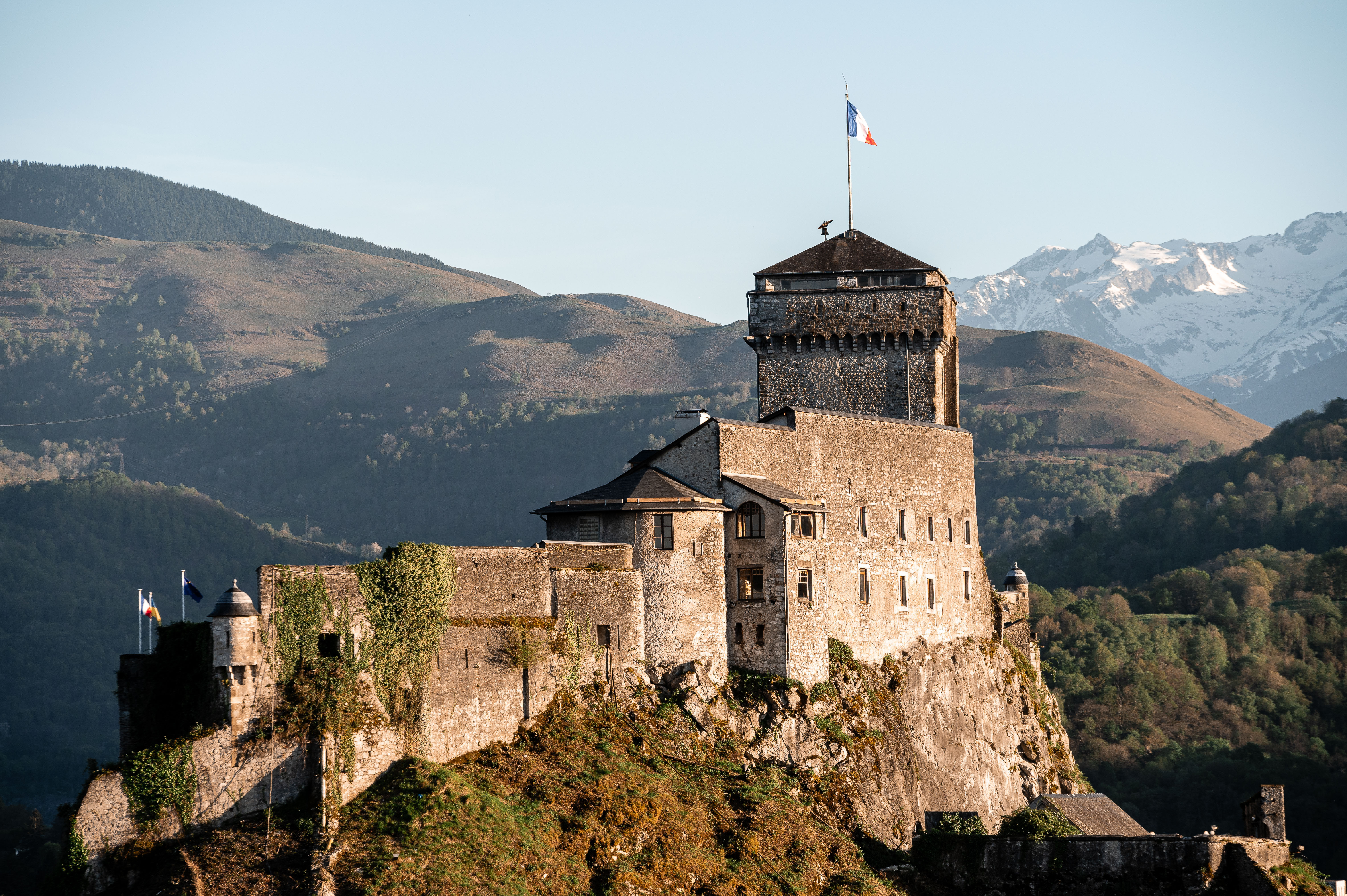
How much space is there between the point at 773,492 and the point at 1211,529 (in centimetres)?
14767

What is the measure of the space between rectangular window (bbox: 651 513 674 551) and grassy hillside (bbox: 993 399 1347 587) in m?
137

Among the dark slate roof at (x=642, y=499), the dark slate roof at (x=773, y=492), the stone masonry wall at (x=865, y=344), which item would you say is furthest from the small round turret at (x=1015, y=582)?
the dark slate roof at (x=642, y=499)

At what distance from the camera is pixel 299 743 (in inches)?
1703

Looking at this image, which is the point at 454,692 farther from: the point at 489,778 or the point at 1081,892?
the point at 1081,892

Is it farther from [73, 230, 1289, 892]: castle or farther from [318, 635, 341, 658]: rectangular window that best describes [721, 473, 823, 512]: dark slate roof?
[318, 635, 341, 658]: rectangular window

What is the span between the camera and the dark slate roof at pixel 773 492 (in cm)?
5484

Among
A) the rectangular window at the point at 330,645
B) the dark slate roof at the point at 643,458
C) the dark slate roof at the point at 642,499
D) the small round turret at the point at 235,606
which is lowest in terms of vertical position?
the rectangular window at the point at 330,645

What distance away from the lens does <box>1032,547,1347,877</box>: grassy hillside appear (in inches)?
4619

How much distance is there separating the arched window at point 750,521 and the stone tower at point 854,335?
42.0 ft

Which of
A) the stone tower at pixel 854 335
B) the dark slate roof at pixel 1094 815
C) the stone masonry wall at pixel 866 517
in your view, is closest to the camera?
the dark slate roof at pixel 1094 815

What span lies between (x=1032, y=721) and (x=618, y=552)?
26017mm

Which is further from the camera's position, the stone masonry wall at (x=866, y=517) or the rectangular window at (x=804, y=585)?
the stone masonry wall at (x=866, y=517)

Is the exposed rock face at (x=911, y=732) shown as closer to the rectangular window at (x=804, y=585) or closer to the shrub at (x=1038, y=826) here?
the rectangular window at (x=804, y=585)

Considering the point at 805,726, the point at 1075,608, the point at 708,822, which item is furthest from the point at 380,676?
the point at 1075,608
